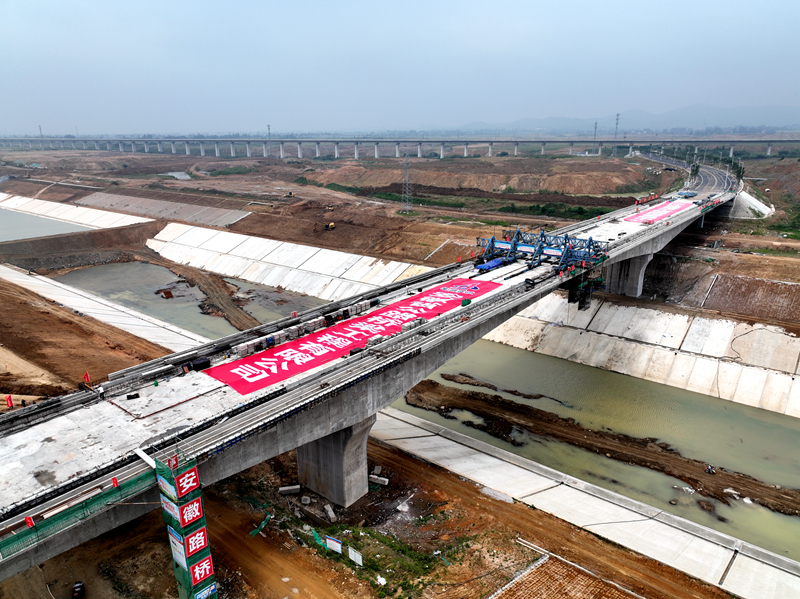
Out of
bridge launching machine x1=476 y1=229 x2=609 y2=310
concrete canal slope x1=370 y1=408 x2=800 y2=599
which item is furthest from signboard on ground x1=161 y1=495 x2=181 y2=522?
bridge launching machine x1=476 y1=229 x2=609 y2=310

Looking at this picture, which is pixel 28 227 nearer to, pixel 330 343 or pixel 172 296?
pixel 172 296

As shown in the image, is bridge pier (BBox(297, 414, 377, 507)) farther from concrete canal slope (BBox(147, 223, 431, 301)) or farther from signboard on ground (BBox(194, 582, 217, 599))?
concrete canal slope (BBox(147, 223, 431, 301))

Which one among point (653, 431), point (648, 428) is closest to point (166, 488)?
point (653, 431)

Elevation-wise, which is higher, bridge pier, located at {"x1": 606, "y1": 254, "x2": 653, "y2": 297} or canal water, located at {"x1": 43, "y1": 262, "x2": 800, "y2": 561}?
bridge pier, located at {"x1": 606, "y1": 254, "x2": 653, "y2": 297}

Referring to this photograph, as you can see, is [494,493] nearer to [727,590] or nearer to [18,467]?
[727,590]

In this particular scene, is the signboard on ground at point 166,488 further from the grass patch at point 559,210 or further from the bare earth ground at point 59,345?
the grass patch at point 559,210

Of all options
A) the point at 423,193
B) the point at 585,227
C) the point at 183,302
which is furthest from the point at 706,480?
the point at 423,193
